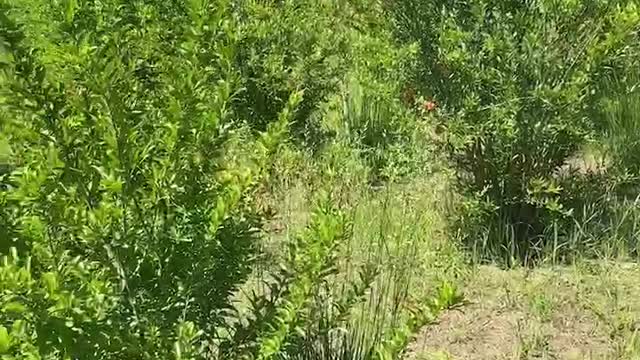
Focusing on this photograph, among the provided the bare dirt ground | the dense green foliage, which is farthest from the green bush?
the dense green foliage

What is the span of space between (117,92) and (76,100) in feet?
0.44

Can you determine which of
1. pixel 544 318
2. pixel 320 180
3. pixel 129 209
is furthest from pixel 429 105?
pixel 129 209

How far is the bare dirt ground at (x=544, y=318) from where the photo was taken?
4230mm

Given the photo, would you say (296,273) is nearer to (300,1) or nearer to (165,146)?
(165,146)

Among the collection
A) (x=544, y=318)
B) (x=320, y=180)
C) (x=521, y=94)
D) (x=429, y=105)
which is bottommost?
(x=544, y=318)

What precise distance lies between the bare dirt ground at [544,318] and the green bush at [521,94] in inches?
15.5

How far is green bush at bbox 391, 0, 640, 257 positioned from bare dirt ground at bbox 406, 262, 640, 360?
0.39 meters

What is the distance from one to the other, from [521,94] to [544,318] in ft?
3.73

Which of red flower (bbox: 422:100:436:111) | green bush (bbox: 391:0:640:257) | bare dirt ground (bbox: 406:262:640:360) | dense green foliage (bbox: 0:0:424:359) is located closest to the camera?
dense green foliage (bbox: 0:0:424:359)

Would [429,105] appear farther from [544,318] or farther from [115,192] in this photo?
[115,192]

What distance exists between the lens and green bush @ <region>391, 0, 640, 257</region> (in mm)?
4867

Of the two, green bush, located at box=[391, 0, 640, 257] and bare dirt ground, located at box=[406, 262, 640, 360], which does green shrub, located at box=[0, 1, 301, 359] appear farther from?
green bush, located at box=[391, 0, 640, 257]

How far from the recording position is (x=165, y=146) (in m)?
2.55

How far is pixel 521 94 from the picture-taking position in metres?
4.90
